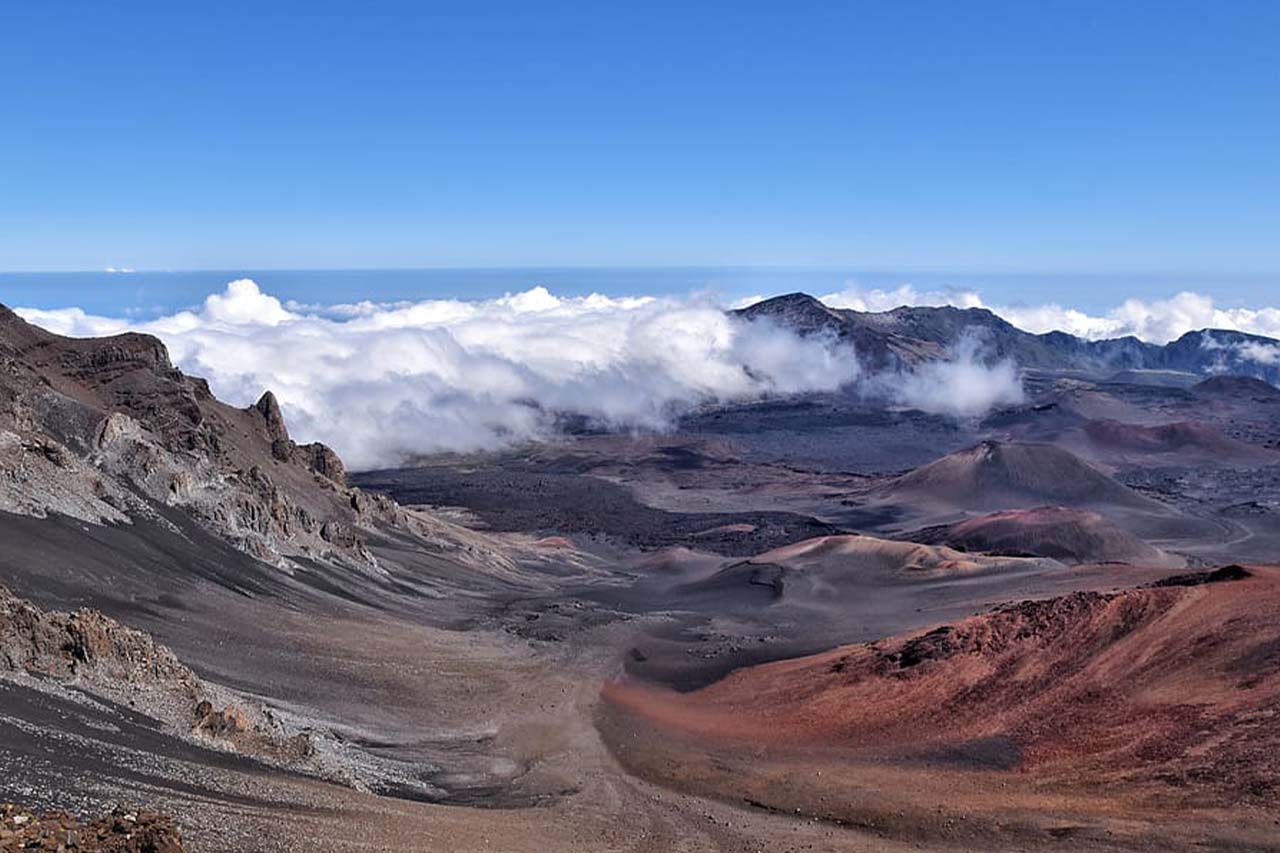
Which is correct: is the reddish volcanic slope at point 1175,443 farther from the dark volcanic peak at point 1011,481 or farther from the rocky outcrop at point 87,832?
the rocky outcrop at point 87,832

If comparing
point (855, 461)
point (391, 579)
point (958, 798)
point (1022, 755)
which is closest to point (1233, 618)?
point (1022, 755)

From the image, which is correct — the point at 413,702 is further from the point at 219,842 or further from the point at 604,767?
the point at 219,842

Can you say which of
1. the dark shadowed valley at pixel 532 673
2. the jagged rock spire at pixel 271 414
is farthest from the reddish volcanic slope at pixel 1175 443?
the jagged rock spire at pixel 271 414

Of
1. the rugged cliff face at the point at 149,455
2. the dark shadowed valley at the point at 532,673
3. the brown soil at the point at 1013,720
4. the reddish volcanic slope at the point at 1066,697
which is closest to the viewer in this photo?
the dark shadowed valley at the point at 532,673

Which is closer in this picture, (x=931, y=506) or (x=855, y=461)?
(x=931, y=506)

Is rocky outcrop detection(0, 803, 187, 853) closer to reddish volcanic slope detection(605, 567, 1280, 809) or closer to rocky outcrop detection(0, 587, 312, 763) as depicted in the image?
rocky outcrop detection(0, 587, 312, 763)

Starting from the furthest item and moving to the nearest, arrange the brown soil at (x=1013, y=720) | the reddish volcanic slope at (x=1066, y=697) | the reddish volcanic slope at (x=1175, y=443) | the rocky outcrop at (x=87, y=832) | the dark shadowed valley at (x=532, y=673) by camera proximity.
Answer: the reddish volcanic slope at (x=1175, y=443) → the reddish volcanic slope at (x=1066, y=697) → the brown soil at (x=1013, y=720) → the dark shadowed valley at (x=532, y=673) → the rocky outcrop at (x=87, y=832)
